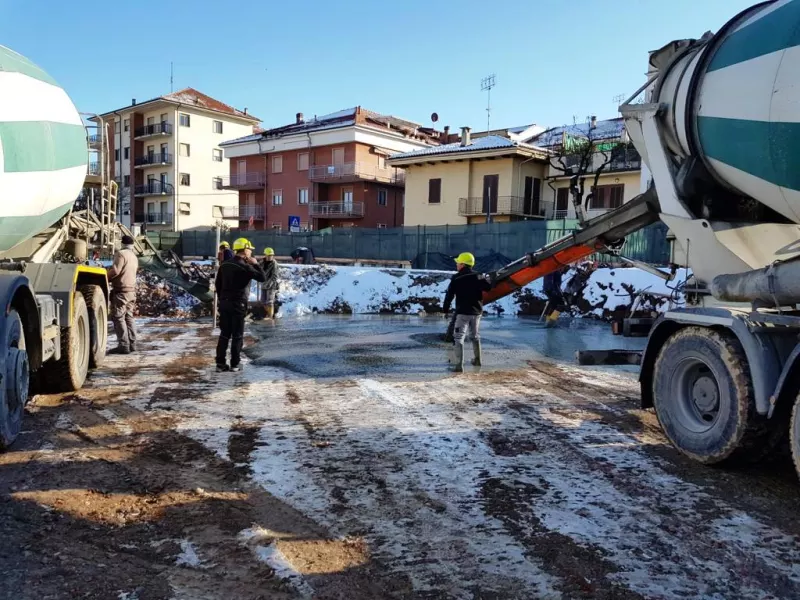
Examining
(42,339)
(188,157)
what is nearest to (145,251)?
(42,339)

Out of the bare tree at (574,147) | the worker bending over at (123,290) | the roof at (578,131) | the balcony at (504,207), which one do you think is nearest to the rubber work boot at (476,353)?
the worker bending over at (123,290)

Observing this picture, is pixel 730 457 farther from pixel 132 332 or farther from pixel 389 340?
pixel 132 332

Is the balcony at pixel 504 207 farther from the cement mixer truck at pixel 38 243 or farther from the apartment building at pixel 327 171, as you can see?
the cement mixer truck at pixel 38 243

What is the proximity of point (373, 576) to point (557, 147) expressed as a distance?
128 feet

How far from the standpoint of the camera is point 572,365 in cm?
962

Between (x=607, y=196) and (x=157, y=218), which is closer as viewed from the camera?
(x=607, y=196)

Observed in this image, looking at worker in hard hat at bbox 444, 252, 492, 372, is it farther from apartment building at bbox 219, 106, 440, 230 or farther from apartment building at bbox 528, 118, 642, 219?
apartment building at bbox 219, 106, 440, 230

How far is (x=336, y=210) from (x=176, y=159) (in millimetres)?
20909

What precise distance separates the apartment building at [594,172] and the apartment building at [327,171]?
12577 millimetres

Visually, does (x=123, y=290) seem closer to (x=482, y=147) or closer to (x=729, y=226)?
(x=729, y=226)

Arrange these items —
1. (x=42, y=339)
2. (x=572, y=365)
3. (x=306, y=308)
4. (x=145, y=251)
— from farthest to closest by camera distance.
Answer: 1. (x=306, y=308)
2. (x=145, y=251)
3. (x=572, y=365)
4. (x=42, y=339)

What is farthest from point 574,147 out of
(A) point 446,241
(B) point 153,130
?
(B) point 153,130

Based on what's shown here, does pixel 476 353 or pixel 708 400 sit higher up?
pixel 708 400

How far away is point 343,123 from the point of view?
4856cm
